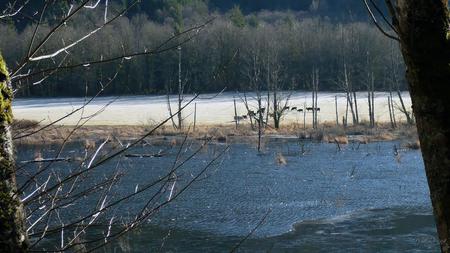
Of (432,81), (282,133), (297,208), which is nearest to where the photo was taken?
(432,81)

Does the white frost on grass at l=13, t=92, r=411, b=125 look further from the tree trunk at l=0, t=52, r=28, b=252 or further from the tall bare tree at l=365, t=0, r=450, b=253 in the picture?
the tall bare tree at l=365, t=0, r=450, b=253

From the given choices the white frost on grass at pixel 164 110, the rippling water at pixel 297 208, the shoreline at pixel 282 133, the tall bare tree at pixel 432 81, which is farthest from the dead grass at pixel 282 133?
the tall bare tree at pixel 432 81

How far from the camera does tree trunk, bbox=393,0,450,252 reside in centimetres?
196

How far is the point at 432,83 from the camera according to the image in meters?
1.99

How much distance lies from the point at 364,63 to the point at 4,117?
2176 inches

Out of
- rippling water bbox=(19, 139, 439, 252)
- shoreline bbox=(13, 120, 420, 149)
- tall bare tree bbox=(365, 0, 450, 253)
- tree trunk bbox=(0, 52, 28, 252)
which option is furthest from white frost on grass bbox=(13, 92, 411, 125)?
tall bare tree bbox=(365, 0, 450, 253)

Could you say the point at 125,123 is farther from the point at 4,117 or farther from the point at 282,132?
the point at 4,117

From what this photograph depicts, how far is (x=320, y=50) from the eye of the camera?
59438mm

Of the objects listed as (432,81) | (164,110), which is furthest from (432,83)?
(164,110)

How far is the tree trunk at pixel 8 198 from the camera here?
6.50 feet

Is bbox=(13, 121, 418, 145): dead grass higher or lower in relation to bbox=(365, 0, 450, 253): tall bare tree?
lower

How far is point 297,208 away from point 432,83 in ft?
48.8

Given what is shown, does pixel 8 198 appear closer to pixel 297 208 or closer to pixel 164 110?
pixel 297 208

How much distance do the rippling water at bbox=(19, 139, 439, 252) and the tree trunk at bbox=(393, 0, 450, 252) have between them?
311 inches
